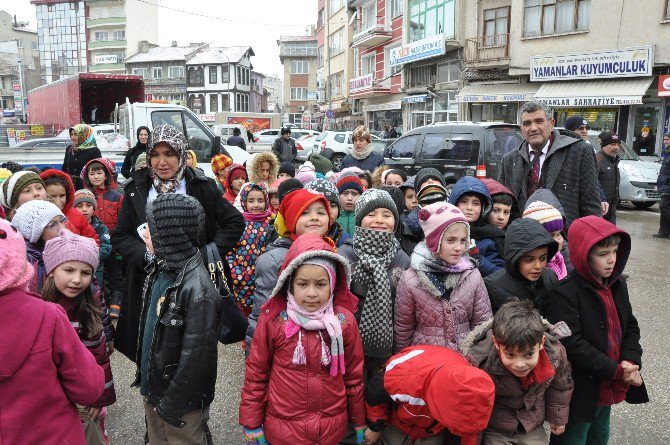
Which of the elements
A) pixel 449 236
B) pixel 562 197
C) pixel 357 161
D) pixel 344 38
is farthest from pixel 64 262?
pixel 344 38

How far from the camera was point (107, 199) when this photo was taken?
5.70 meters

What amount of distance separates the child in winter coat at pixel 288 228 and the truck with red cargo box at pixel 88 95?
14.1 m

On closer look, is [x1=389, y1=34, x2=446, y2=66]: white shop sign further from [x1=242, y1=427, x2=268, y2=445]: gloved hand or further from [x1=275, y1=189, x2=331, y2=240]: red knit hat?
[x1=242, y1=427, x2=268, y2=445]: gloved hand

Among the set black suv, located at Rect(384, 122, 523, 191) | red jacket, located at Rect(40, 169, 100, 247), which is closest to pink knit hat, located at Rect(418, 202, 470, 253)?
red jacket, located at Rect(40, 169, 100, 247)

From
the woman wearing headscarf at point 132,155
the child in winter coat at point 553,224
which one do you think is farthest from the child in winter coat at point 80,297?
Result: the woman wearing headscarf at point 132,155

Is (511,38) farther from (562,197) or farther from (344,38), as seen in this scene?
(344,38)

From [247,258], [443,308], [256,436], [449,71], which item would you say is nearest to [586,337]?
[443,308]

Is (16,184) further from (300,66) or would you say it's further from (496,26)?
(300,66)

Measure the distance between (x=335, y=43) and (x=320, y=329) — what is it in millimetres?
48222

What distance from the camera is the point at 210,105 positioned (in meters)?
66.4

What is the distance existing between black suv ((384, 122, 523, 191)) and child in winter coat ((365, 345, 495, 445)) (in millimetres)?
7138

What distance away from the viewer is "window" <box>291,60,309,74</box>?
73625 millimetres

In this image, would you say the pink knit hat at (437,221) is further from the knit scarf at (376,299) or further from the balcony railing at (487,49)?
the balcony railing at (487,49)

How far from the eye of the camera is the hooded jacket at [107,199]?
5594 millimetres
